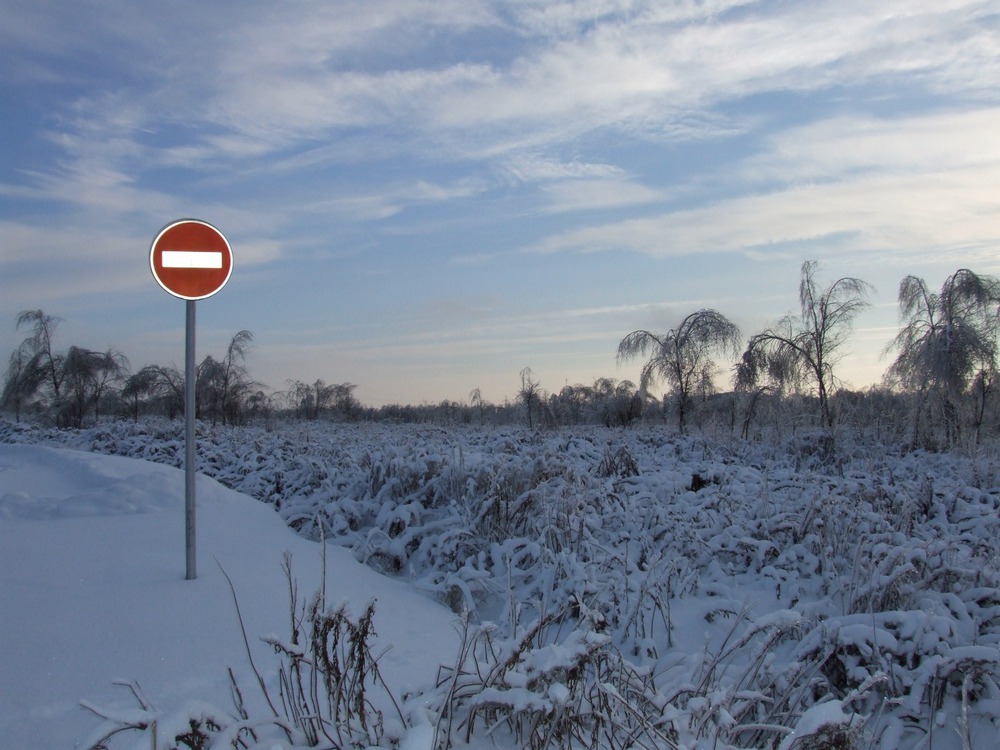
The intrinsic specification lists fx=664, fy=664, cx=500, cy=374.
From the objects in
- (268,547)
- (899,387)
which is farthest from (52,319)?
(899,387)

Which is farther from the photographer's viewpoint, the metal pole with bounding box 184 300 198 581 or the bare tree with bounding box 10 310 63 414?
the bare tree with bounding box 10 310 63 414

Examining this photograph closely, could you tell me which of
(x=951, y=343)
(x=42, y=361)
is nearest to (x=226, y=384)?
(x=42, y=361)

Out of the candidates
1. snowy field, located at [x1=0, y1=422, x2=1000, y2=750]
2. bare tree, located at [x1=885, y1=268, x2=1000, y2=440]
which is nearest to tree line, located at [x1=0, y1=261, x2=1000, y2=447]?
bare tree, located at [x1=885, y1=268, x2=1000, y2=440]

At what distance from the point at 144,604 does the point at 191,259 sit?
2.37 meters

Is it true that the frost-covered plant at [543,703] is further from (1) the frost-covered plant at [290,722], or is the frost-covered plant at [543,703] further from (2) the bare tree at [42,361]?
(2) the bare tree at [42,361]

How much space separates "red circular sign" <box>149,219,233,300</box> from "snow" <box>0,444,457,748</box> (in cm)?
199

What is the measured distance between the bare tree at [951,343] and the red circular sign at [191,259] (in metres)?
15.1

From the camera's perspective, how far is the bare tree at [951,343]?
15.1 m

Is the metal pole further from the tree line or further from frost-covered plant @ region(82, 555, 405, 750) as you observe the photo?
the tree line

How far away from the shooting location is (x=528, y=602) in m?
5.00

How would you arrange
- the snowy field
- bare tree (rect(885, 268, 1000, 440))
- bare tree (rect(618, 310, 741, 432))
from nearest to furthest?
the snowy field, bare tree (rect(885, 268, 1000, 440)), bare tree (rect(618, 310, 741, 432))

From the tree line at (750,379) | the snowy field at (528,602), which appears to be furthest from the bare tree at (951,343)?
the snowy field at (528,602)

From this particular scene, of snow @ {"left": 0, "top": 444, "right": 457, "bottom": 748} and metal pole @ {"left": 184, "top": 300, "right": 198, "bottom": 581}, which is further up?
metal pole @ {"left": 184, "top": 300, "right": 198, "bottom": 581}

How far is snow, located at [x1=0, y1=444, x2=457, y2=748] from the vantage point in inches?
115
